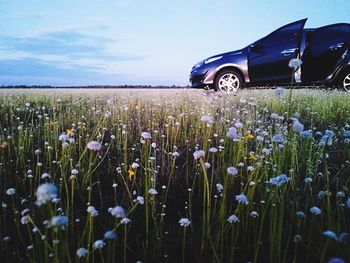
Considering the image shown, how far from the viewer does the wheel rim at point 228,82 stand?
10750 millimetres

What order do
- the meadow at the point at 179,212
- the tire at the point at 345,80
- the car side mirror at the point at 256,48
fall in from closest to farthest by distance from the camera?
the meadow at the point at 179,212 → the car side mirror at the point at 256,48 → the tire at the point at 345,80

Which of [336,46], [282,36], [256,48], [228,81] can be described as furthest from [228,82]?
[336,46]

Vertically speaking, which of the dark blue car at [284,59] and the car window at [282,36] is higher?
the car window at [282,36]

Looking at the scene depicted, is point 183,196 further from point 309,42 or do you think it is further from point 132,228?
point 309,42

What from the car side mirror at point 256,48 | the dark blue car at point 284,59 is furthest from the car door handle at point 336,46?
the car side mirror at point 256,48

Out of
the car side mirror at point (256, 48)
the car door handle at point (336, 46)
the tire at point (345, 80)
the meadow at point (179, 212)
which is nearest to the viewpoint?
the meadow at point (179, 212)

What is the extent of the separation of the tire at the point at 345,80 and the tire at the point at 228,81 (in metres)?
2.97

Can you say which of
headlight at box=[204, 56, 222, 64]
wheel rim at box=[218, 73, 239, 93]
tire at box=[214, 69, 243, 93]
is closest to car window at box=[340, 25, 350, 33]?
tire at box=[214, 69, 243, 93]

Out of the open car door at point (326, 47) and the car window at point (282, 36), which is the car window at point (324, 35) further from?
the car window at point (282, 36)

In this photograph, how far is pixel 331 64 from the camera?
10.7 metres

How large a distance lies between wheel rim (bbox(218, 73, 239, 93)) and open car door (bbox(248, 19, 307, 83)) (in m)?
0.47

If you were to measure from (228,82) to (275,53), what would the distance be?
156 cm

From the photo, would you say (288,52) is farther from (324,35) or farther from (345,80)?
(345,80)

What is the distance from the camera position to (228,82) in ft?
35.6
